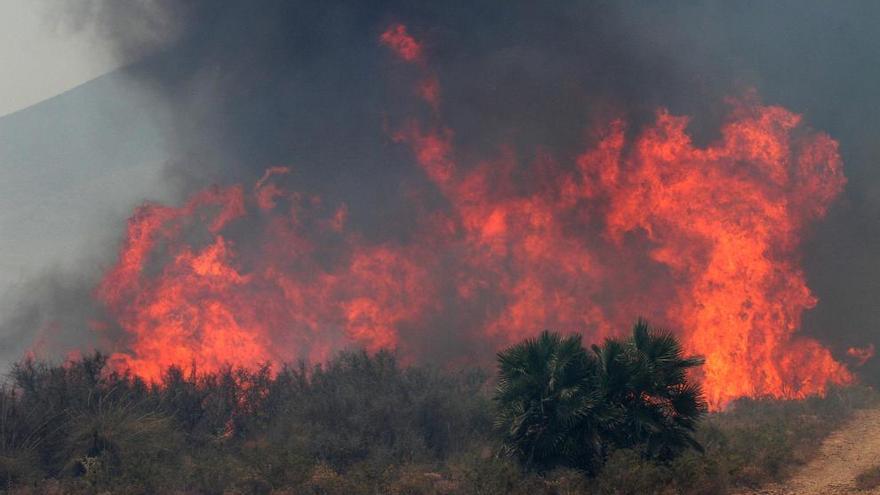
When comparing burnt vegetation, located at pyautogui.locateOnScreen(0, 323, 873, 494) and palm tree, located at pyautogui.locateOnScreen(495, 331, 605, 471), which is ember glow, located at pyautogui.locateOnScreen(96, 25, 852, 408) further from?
palm tree, located at pyautogui.locateOnScreen(495, 331, 605, 471)

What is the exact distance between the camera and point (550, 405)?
53.1 feet

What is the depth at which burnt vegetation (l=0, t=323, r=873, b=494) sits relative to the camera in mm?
15914

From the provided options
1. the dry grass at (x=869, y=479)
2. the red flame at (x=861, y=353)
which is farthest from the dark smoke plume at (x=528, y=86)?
the dry grass at (x=869, y=479)

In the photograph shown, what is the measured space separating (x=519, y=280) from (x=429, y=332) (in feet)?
16.1

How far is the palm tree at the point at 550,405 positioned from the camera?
15.9 metres

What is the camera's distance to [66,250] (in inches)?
2960

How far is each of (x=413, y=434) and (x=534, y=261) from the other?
1527 centimetres

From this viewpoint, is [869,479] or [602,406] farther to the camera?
[869,479]

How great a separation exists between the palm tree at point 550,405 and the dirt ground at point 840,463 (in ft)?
13.1

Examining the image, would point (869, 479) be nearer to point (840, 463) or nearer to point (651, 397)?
point (840, 463)

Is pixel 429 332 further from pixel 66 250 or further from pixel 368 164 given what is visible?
pixel 66 250

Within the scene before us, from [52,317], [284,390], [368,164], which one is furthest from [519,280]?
[52,317]

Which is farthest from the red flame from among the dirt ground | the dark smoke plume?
the dirt ground

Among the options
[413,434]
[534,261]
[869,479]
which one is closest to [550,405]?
[413,434]
